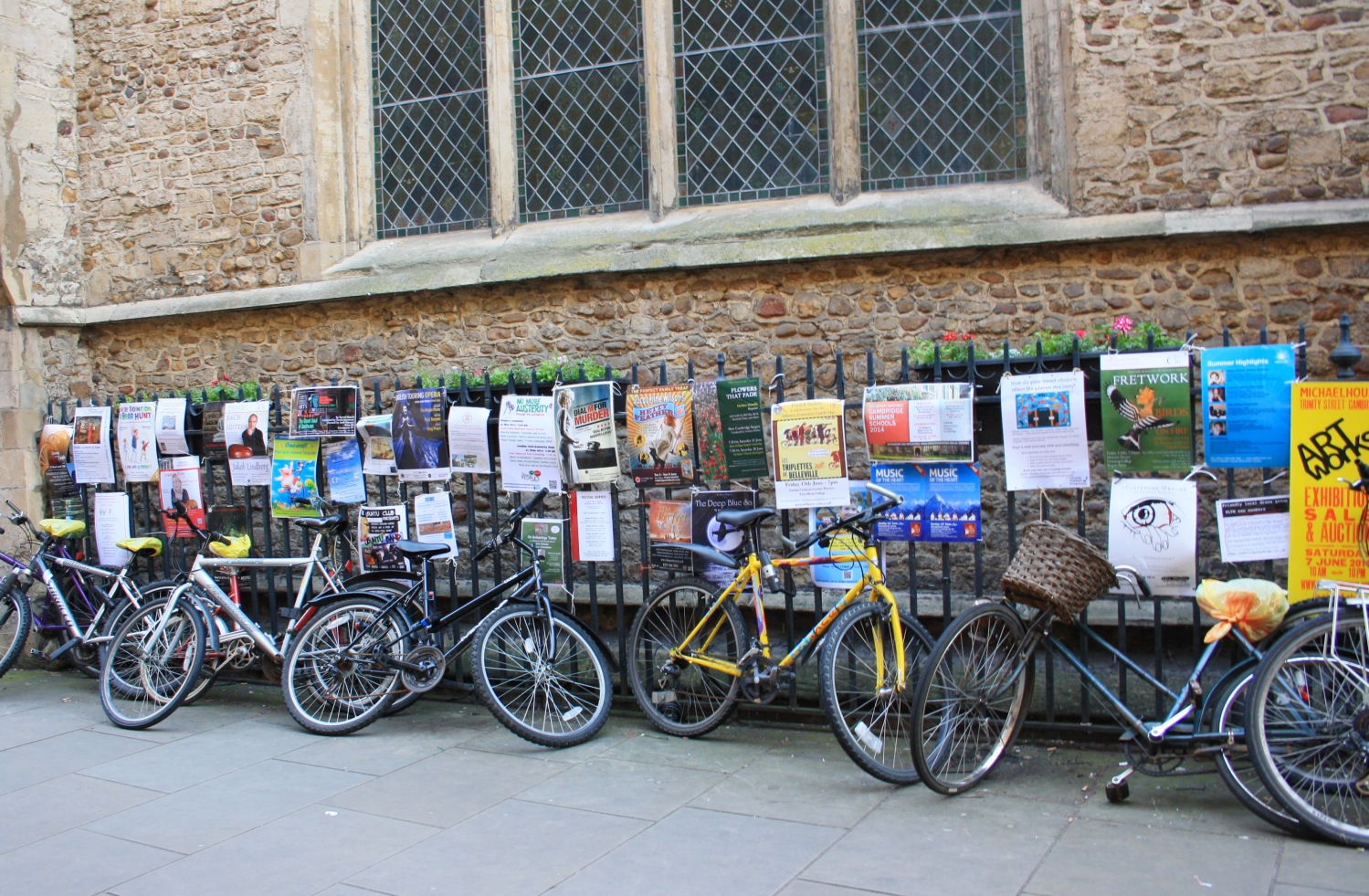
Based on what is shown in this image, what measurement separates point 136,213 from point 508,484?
5892 mm

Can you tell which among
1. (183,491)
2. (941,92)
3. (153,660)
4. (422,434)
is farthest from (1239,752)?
(183,491)

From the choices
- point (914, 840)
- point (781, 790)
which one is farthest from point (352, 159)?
point (914, 840)

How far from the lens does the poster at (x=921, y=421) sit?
4652 mm

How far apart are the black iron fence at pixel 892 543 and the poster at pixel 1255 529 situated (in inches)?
4.9

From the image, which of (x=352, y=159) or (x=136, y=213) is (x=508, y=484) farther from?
(x=136, y=213)

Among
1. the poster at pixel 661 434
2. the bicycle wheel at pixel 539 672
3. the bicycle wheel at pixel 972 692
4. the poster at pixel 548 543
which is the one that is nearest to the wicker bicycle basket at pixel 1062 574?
the bicycle wheel at pixel 972 692

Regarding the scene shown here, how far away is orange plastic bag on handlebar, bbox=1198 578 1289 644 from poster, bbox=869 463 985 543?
101 cm

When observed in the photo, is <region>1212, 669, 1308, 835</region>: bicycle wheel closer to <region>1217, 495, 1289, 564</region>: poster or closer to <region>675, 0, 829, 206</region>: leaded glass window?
<region>1217, 495, 1289, 564</region>: poster

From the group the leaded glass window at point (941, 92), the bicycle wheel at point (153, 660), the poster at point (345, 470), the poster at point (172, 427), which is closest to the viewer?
the bicycle wheel at point (153, 660)

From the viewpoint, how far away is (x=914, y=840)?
12.4 feet

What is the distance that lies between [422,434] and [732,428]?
70.4 inches

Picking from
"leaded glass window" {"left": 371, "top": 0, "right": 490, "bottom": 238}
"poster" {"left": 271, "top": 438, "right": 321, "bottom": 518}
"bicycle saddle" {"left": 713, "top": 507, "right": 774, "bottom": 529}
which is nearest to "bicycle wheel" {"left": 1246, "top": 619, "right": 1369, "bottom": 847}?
"bicycle saddle" {"left": 713, "top": 507, "right": 774, "bottom": 529}

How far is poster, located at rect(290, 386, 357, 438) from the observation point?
20.2 ft

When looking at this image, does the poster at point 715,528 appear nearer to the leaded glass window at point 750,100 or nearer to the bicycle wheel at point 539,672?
the bicycle wheel at point 539,672
